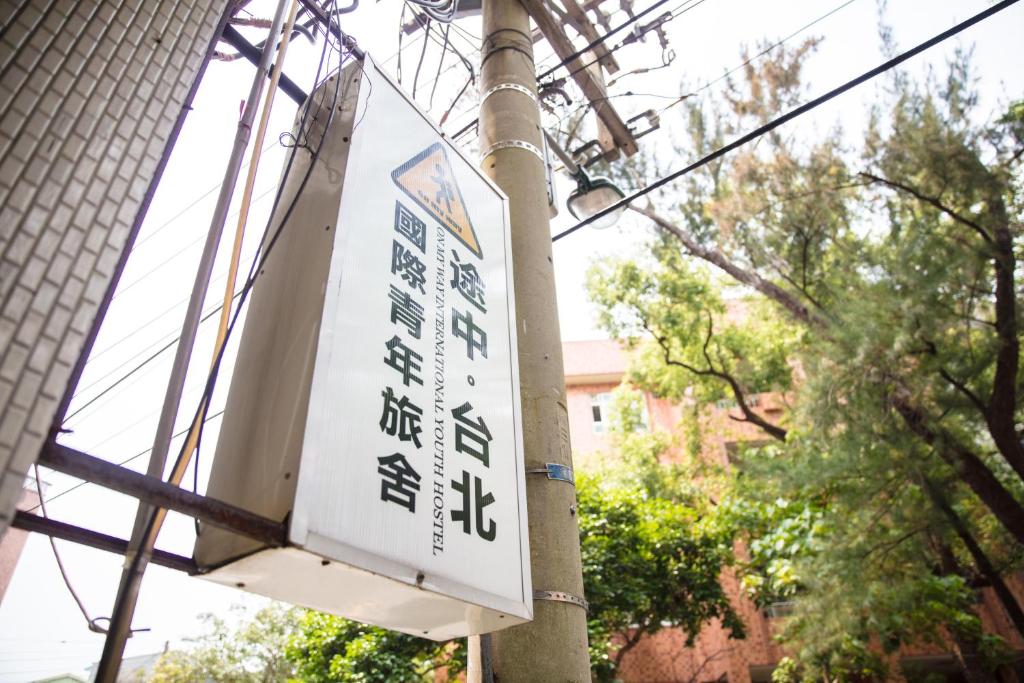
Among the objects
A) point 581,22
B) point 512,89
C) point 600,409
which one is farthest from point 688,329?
point 512,89

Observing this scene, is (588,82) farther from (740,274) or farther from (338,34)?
(740,274)

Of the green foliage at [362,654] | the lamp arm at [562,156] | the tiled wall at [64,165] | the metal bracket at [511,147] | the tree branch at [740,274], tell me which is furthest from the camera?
the tree branch at [740,274]

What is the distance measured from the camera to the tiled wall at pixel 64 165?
0.96m

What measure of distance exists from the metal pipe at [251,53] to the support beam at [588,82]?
2234mm

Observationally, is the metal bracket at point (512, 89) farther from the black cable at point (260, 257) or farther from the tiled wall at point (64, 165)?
the tiled wall at point (64, 165)

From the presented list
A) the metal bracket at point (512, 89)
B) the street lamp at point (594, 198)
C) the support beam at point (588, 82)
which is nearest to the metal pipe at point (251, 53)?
the metal bracket at point (512, 89)

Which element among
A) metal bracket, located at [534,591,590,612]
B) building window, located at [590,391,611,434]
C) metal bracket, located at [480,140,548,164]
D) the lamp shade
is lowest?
metal bracket, located at [534,591,590,612]

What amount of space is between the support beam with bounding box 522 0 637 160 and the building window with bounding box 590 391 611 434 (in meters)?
16.8

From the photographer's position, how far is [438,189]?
88.7 inches

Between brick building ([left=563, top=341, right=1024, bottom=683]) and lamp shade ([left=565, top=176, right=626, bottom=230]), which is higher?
lamp shade ([left=565, top=176, right=626, bottom=230])

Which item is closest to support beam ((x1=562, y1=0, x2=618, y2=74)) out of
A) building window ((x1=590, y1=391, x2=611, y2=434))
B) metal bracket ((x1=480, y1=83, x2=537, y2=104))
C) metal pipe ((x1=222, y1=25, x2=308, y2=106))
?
metal bracket ((x1=480, y1=83, x2=537, y2=104))

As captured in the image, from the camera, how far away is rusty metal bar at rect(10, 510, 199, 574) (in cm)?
124

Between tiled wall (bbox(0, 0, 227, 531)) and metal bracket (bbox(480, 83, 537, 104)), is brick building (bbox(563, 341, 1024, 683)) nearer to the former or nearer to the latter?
metal bracket (bbox(480, 83, 537, 104))

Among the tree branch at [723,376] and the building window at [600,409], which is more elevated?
the building window at [600,409]
